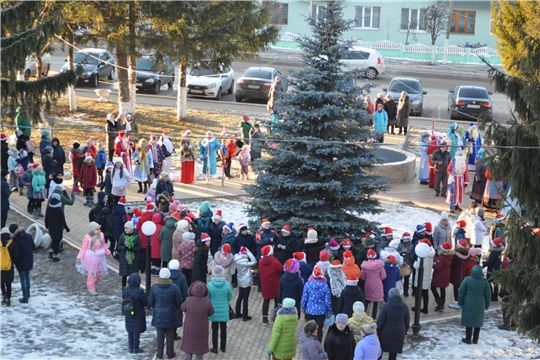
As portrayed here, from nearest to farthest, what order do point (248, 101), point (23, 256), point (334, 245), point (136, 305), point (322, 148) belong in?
point (136, 305) < point (23, 256) < point (334, 245) < point (322, 148) < point (248, 101)

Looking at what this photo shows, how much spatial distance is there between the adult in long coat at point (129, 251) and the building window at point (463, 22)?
3880 centimetres

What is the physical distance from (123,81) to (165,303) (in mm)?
16777

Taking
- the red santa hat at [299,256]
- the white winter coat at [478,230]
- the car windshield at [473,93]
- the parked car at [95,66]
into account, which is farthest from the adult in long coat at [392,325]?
the parked car at [95,66]

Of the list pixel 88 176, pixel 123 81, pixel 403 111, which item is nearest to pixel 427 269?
pixel 88 176

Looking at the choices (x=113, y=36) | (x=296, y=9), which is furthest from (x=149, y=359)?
(x=296, y=9)

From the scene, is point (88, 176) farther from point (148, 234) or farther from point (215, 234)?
point (148, 234)

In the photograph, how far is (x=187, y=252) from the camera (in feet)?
49.5

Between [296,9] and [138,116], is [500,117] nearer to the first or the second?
[138,116]

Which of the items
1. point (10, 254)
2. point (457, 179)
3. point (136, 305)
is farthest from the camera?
point (457, 179)

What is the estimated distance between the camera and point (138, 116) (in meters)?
30.3

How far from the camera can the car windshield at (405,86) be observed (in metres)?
32.4

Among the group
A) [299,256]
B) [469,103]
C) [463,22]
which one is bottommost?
[299,256]

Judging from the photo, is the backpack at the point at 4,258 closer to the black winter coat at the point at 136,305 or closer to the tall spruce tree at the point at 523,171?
the black winter coat at the point at 136,305

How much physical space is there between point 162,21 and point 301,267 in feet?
46.8
